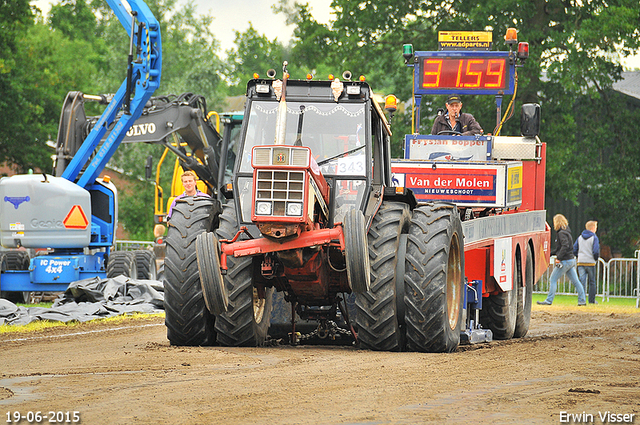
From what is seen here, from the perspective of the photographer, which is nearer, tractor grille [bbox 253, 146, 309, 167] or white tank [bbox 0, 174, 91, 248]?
tractor grille [bbox 253, 146, 309, 167]

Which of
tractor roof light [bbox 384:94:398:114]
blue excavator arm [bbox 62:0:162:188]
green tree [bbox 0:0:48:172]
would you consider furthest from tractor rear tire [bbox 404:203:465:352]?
green tree [bbox 0:0:48:172]

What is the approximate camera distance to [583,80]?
95.9ft

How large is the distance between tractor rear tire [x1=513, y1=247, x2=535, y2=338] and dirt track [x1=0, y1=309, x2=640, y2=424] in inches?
123

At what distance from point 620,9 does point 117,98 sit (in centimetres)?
1639

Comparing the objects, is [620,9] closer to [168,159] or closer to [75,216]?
[75,216]

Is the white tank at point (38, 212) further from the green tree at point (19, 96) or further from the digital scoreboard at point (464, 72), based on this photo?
the green tree at point (19, 96)

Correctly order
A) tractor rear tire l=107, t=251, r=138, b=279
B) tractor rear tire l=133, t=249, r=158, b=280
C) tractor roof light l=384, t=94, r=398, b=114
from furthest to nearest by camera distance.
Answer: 1. tractor rear tire l=133, t=249, r=158, b=280
2. tractor rear tire l=107, t=251, r=138, b=279
3. tractor roof light l=384, t=94, r=398, b=114

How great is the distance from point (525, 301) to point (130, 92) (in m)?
8.12

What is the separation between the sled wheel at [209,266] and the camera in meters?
8.99

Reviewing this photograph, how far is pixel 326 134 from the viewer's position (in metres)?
10.0

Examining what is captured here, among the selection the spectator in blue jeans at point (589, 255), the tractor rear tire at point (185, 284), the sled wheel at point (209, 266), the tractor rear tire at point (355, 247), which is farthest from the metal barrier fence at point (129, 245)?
the tractor rear tire at point (355, 247)

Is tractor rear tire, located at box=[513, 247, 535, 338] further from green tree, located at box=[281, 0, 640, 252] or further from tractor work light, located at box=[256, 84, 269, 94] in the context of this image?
green tree, located at box=[281, 0, 640, 252]

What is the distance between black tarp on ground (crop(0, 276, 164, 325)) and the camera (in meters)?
14.5
